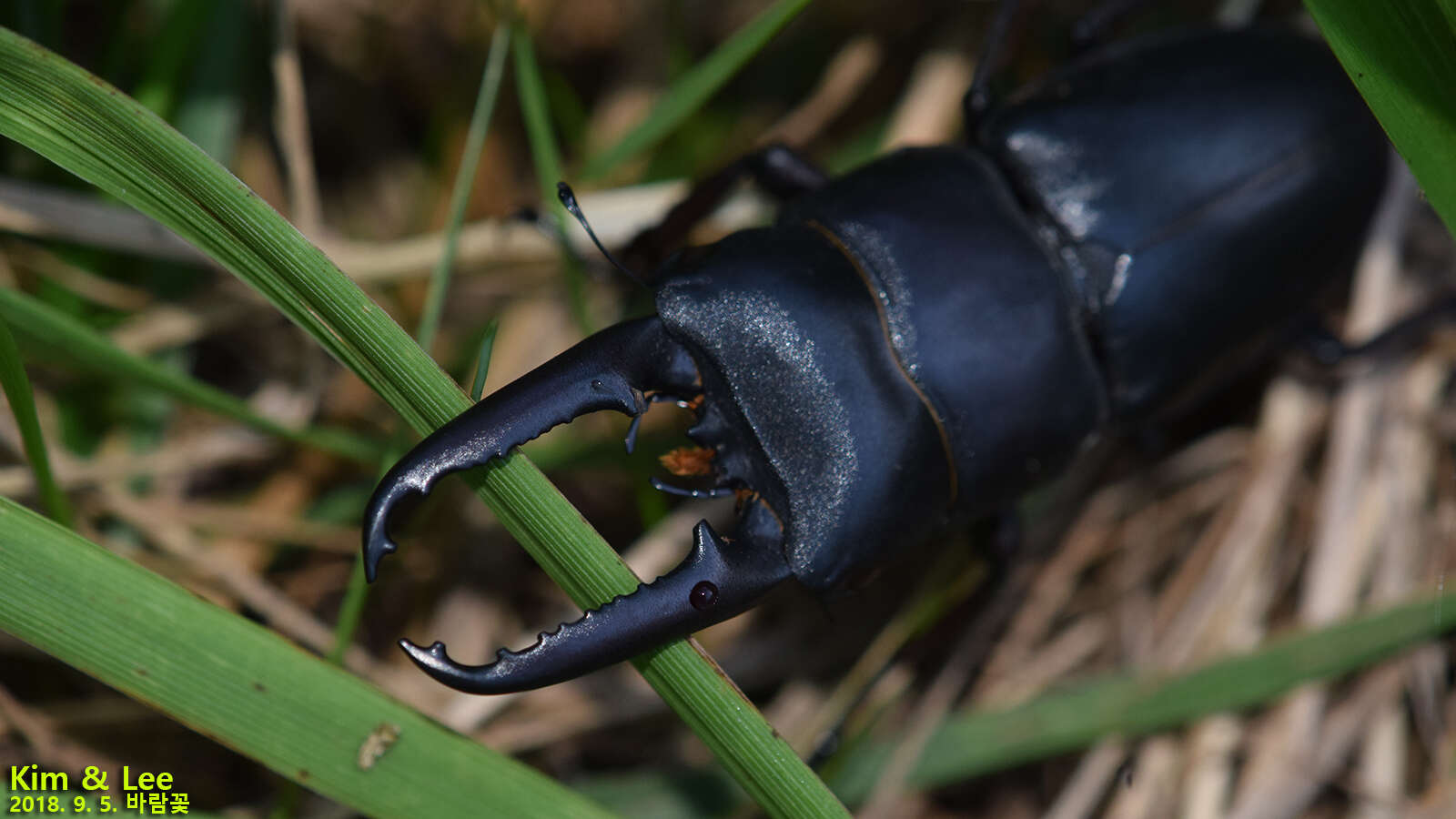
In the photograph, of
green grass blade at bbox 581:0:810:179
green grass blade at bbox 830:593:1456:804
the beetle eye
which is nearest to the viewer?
the beetle eye

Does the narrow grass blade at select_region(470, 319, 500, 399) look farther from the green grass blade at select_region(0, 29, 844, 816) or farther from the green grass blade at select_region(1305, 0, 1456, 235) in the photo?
the green grass blade at select_region(1305, 0, 1456, 235)

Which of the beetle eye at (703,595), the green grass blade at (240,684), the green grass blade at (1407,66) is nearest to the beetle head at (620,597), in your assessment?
the beetle eye at (703,595)

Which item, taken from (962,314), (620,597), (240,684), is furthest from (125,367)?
(962,314)

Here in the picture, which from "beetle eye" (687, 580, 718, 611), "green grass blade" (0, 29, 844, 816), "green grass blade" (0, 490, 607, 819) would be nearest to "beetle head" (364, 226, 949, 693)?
"beetle eye" (687, 580, 718, 611)

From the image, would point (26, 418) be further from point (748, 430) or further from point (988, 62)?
point (988, 62)

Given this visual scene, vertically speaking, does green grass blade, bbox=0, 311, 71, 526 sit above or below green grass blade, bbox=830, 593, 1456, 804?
above

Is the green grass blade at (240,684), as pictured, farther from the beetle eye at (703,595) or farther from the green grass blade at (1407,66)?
the green grass blade at (1407,66)

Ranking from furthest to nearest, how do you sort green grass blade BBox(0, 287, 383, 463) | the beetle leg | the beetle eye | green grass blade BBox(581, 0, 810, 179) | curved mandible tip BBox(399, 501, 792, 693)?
1. the beetle leg
2. green grass blade BBox(581, 0, 810, 179)
3. green grass blade BBox(0, 287, 383, 463)
4. the beetle eye
5. curved mandible tip BBox(399, 501, 792, 693)
